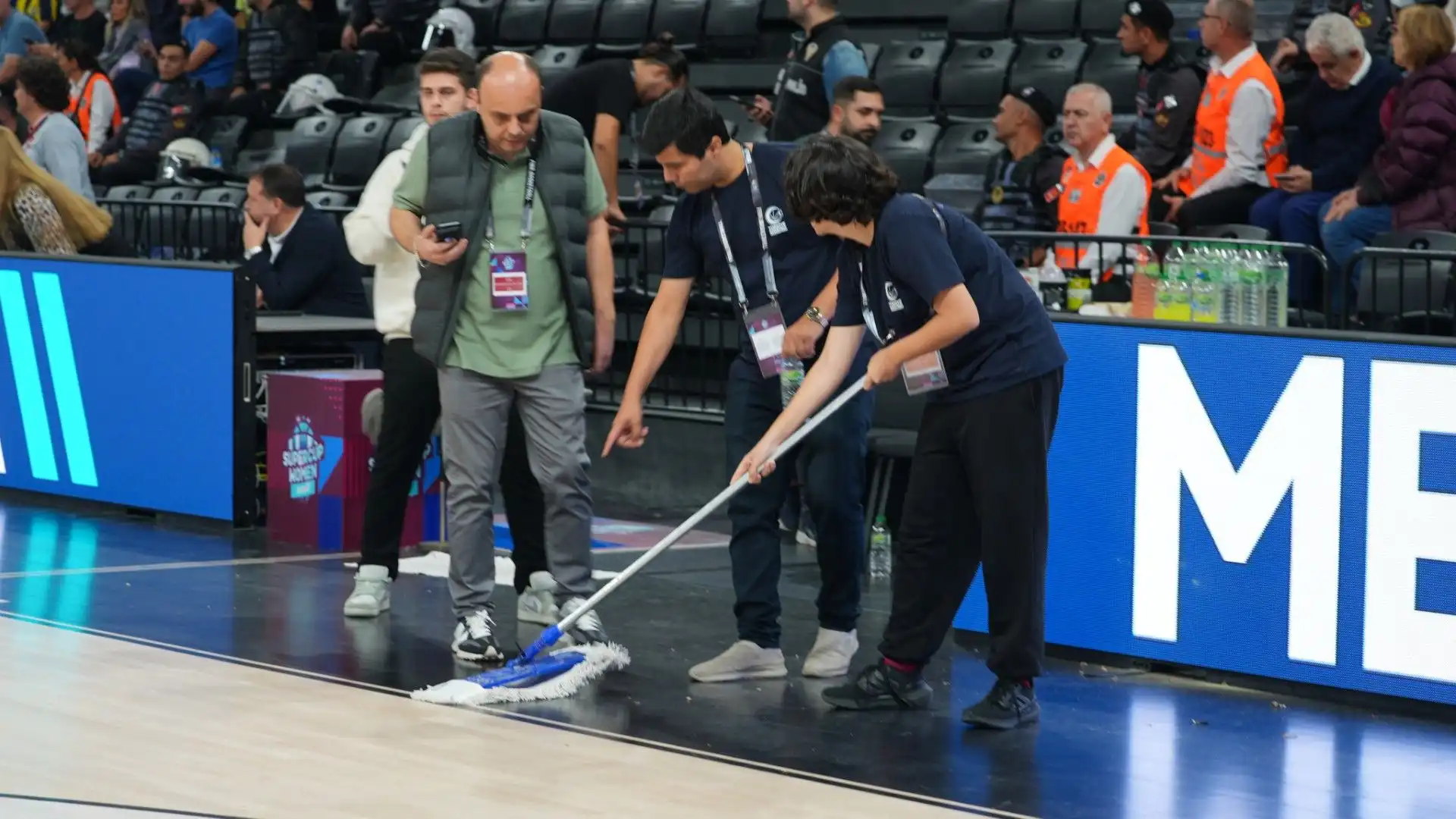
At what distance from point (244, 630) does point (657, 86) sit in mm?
3603

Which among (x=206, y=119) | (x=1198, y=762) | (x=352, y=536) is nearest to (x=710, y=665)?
(x=1198, y=762)

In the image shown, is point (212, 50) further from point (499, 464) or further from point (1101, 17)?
point (499, 464)

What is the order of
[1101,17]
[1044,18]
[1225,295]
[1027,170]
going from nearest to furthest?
[1225,295] → [1027,170] → [1101,17] → [1044,18]

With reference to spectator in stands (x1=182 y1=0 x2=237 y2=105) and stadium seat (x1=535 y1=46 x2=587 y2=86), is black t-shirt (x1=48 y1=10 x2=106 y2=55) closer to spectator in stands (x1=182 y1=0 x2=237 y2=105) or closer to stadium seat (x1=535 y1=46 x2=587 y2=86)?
spectator in stands (x1=182 y1=0 x2=237 y2=105)

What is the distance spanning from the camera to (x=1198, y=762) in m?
5.18

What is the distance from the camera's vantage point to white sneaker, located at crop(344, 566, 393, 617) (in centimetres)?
696

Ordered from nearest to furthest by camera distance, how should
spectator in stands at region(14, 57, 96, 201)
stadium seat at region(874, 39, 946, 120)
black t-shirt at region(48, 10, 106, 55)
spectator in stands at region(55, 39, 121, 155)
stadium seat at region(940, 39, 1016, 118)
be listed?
spectator in stands at region(14, 57, 96, 201)
stadium seat at region(940, 39, 1016, 118)
stadium seat at region(874, 39, 946, 120)
spectator in stands at region(55, 39, 121, 155)
black t-shirt at region(48, 10, 106, 55)

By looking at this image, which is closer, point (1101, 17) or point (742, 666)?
point (742, 666)

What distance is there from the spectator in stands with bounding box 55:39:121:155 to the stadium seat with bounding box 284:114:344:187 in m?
1.63

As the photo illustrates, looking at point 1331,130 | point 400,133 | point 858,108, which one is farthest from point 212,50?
point 1331,130

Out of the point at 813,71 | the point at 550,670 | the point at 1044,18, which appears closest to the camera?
the point at 550,670

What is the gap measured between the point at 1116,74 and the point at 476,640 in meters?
5.95

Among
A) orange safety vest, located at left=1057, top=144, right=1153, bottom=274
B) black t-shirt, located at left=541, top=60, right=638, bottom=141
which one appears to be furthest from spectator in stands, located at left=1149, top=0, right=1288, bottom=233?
black t-shirt, located at left=541, top=60, right=638, bottom=141

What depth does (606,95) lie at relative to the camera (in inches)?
359
